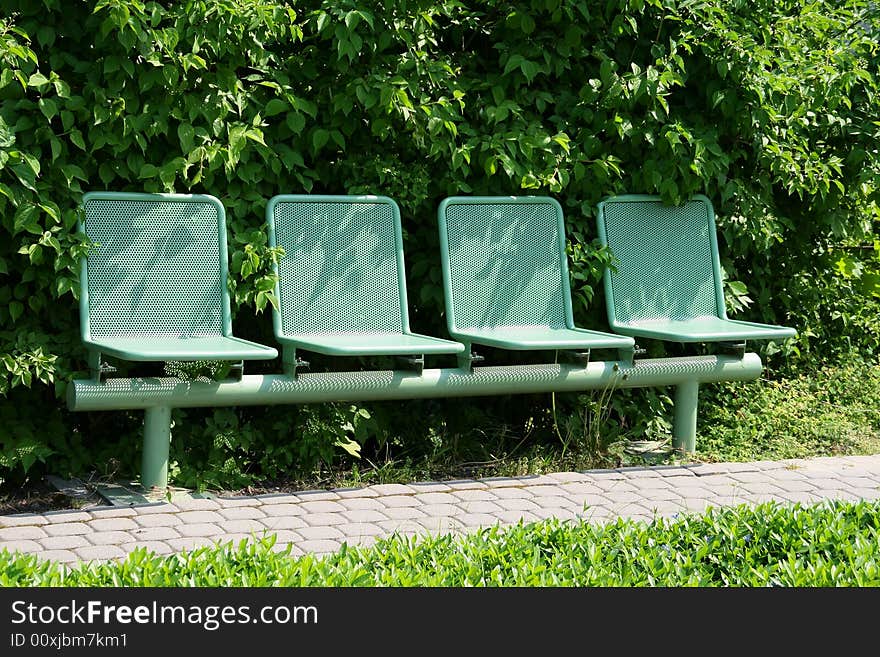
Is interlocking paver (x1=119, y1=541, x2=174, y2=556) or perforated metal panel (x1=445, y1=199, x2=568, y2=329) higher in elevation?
perforated metal panel (x1=445, y1=199, x2=568, y2=329)

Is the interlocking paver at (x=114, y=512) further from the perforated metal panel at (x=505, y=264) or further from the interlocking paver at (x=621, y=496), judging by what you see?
the interlocking paver at (x=621, y=496)

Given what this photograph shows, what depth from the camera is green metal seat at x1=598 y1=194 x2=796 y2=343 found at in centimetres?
641

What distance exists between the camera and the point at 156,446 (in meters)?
5.23

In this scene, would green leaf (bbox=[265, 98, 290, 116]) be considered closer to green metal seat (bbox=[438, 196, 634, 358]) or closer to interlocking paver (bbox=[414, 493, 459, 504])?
green metal seat (bbox=[438, 196, 634, 358])

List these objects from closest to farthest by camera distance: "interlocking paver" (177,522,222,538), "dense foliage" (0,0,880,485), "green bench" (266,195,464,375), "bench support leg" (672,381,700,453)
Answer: "interlocking paver" (177,522,222,538), "dense foliage" (0,0,880,485), "green bench" (266,195,464,375), "bench support leg" (672,381,700,453)

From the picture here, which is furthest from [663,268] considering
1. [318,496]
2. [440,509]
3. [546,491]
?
[318,496]

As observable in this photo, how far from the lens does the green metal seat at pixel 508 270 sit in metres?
6.03

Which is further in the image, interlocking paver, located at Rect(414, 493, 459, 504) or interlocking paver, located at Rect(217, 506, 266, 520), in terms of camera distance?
interlocking paver, located at Rect(414, 493, 459, 504)

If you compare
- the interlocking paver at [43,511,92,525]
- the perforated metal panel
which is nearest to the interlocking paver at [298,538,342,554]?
the interlocking paver at [43,511,92,525]

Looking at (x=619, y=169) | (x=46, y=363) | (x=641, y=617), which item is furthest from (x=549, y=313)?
(x=641, y=617)

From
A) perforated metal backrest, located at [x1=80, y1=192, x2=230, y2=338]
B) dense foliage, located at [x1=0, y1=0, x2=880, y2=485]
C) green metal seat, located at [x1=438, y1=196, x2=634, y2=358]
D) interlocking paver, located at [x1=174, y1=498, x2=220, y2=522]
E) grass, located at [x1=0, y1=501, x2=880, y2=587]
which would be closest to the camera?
grass, located at [x1=0, y1=501, x2=880, y2=587]

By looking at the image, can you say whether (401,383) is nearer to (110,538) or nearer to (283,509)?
(283,509)

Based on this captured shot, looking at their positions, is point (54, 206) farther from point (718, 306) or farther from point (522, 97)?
point (718, 306)

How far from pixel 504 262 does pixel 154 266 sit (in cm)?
172
